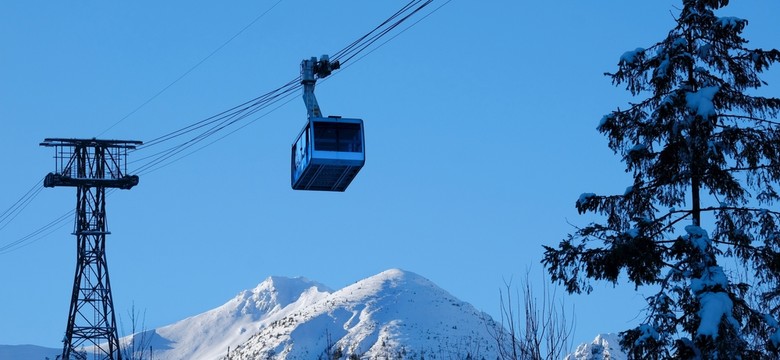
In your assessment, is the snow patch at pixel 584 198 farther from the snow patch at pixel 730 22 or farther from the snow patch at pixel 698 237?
the snow patch at pixel 730 22

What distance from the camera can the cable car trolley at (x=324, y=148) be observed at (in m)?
37.9

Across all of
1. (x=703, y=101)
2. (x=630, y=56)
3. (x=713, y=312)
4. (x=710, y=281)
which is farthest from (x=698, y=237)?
(x=630, y=56)

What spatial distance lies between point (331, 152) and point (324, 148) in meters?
0.22

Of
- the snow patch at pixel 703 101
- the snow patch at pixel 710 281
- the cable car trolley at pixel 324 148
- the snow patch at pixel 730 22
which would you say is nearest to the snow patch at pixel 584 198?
the snow patch at pixel 703 101

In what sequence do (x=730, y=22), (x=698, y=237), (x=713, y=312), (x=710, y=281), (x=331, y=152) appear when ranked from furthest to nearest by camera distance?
1. (x=331, y=152)
2. (x=730, y=22)
3. (x=698, y=237)
4. (x=710, y=281)
5. (x=713, y=312)

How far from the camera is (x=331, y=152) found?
124 feet

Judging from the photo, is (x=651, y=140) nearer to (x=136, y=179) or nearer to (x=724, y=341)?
(x=724, y=341)

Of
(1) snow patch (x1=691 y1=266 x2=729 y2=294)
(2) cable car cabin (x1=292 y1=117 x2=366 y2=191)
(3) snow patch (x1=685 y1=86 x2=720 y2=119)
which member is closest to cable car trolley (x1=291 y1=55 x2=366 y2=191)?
(2) cable car cabin (x1=292 y1=117 x2=366 y2=191)

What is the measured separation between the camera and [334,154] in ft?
124

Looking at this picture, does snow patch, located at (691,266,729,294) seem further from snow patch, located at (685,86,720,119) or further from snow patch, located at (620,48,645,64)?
snow patch, located at (620,48,645,64)

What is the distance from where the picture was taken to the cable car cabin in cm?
3788

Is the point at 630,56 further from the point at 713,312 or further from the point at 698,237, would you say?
the point at 713,312

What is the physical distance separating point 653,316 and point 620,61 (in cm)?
540

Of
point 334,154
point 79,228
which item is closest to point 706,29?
point 334,154
